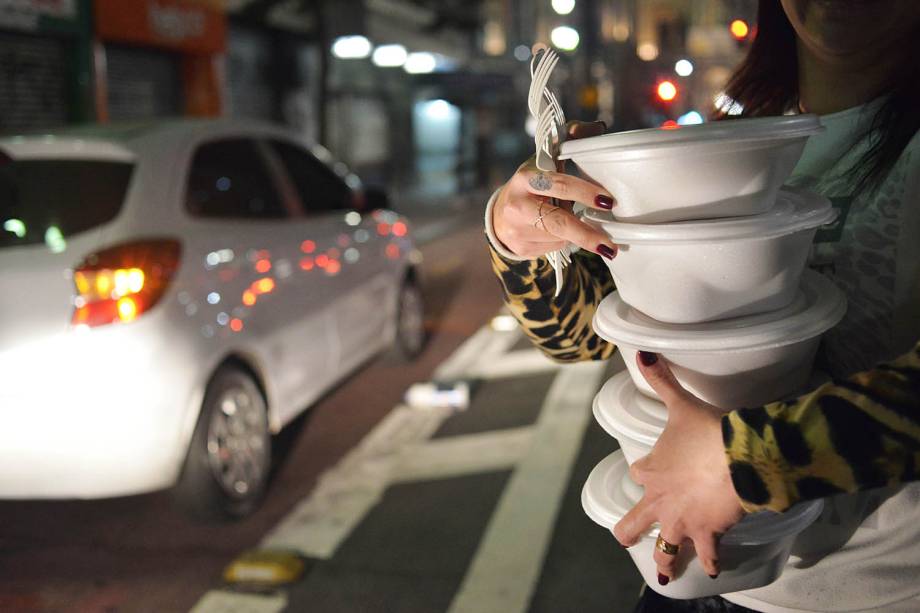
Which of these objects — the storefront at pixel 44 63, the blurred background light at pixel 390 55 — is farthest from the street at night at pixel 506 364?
the blurred background light at pixel 390 55

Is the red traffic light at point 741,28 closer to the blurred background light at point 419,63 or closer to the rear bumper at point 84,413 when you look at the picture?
the rear bumper at point 84,413

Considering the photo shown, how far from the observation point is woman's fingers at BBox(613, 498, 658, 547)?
1.21 meters

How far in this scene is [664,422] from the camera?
1.25 m

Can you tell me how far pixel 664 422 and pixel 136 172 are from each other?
319 centimetres

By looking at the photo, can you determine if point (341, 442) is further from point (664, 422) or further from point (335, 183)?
point (664, 422)

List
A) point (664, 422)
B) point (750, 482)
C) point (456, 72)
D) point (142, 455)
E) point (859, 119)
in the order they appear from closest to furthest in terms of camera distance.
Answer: point (750, 482) → point (664, 422) → point (859, 119) → point (142, 455) → point (456, 72)

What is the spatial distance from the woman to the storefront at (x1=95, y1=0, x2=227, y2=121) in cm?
1212

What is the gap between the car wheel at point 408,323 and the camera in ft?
21.9

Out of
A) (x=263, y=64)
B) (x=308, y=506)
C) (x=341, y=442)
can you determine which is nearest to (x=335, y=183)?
(x=341, y=442)

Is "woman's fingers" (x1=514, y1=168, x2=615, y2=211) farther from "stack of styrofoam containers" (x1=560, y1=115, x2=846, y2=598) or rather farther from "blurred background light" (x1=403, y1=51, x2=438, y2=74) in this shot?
"blurred background light" (x1=403, y1=51, x2=438, y2=74)

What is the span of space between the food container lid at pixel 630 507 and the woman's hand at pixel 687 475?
0.08m

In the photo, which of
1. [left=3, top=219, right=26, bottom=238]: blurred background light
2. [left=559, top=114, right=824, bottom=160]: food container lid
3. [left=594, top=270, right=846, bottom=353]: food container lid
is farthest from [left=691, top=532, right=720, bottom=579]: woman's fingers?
[left=3, top=219, right=26, bottom=238]: blurred background light

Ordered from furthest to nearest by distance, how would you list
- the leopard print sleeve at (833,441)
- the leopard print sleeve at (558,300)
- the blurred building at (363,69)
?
the blurred building at (363,69), the leopard print sleeve at (558,300), the leopard print sleeve at (833,441)

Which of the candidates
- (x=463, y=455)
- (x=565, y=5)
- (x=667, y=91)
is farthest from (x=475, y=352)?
(x=565, y=5)
